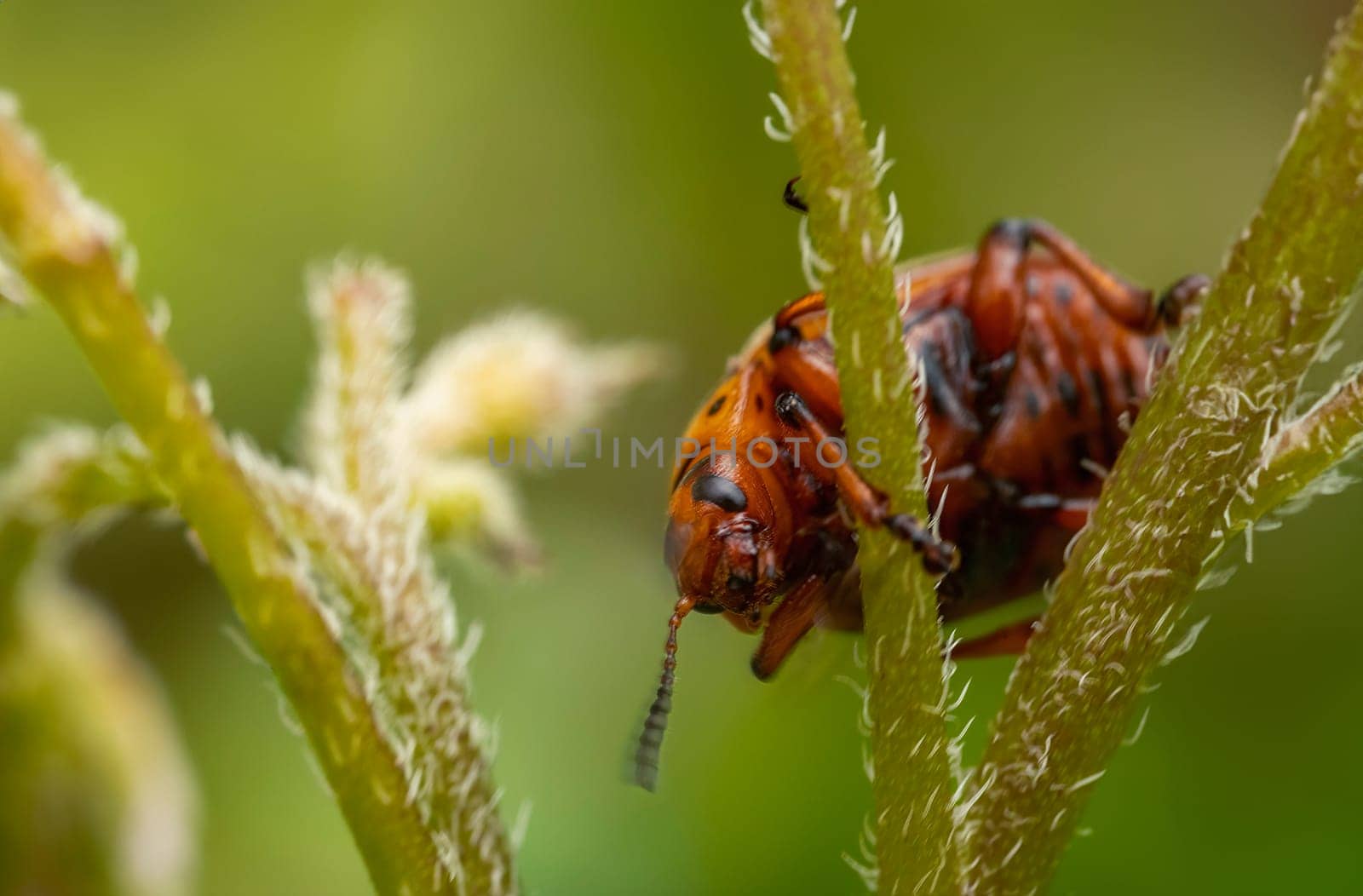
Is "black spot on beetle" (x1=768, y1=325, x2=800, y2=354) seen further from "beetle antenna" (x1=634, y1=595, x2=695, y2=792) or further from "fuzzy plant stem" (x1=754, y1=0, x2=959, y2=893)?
"fuzzy plant stem" (x1=754, y1=0, x2=959, y2=893)

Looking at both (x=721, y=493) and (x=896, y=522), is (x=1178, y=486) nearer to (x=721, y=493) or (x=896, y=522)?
(x=896, y=522)

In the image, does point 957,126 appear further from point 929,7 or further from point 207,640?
point 207,640

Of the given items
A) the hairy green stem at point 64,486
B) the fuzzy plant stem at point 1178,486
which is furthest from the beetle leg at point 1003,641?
the hairy green stem at point 64,486

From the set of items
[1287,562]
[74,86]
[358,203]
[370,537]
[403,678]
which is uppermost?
[74,86]

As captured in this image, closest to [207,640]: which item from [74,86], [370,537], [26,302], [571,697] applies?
[571,697]

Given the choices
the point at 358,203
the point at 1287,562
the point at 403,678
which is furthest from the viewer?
the point at 358,203

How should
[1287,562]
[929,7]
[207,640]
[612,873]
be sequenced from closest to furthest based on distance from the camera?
[612,873], [1287,562], [207,640], [929,7]
